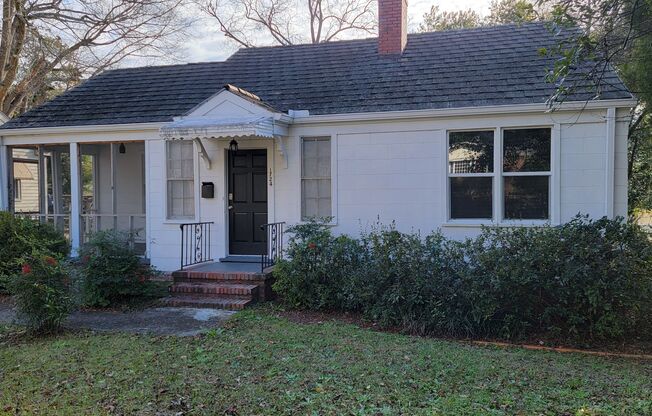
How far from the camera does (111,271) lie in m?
7.75

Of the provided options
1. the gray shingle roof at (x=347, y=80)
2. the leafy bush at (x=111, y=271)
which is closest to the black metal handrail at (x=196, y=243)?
the leafy bush at (x=111, y=271)

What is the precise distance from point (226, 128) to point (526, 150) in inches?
201

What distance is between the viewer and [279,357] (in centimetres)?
527

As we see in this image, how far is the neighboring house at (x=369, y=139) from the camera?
318 inches

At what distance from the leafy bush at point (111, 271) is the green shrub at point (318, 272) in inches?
90.5

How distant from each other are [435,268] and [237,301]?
3.08m

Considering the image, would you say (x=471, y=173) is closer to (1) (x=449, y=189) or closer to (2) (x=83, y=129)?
(1) (x=449, y=189)

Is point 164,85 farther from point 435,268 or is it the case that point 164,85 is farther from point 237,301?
point 435,268

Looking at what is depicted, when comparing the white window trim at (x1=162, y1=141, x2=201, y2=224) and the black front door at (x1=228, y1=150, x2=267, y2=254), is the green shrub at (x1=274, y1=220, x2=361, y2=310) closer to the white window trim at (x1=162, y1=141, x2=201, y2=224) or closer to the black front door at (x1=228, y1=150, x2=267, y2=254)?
the black front door at (x1=228, y1=150, x2=267, y2=254)

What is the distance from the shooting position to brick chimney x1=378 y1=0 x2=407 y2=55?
10609 millimetres

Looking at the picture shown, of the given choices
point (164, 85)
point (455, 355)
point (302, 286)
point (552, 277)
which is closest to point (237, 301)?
point (302, 286)

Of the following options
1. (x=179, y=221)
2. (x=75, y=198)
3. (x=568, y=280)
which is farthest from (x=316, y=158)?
(x=75, y=198)

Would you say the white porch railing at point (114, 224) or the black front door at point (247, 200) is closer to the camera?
the black front door at point (247, 200)

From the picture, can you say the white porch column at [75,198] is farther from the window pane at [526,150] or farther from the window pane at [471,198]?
the window pane at [526,150]
